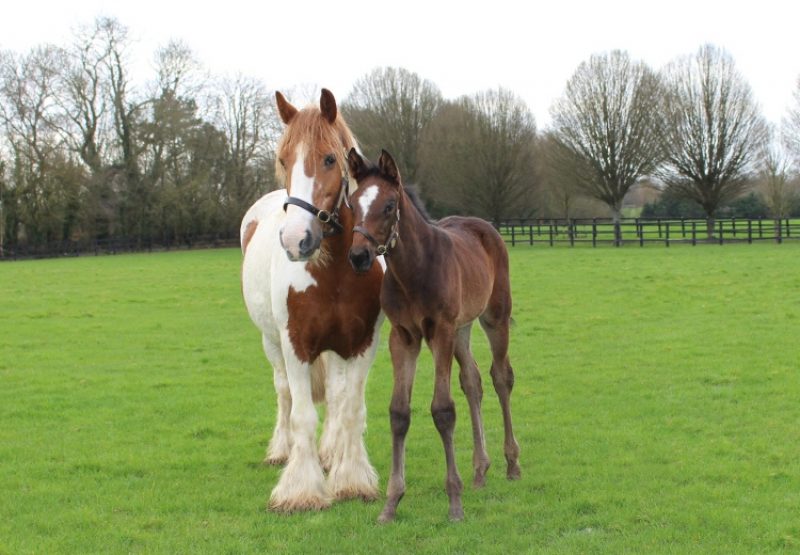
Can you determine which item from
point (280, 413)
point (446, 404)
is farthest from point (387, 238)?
point (280, 413)

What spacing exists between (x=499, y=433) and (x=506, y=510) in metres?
1.90

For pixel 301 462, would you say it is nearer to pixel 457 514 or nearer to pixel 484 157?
pixel 457 514

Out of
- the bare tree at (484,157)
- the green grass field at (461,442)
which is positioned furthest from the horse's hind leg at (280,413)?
the bare tree at (484,157)

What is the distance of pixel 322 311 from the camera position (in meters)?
5.06

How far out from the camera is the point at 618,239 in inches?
1438

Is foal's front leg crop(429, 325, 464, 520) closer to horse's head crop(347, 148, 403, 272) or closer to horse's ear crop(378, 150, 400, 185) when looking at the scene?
horse's head crop(347, 148, 403, 272)

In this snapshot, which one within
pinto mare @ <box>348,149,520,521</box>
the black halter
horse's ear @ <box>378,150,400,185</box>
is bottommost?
pinto mare @ <box>348,149,520,521</box>

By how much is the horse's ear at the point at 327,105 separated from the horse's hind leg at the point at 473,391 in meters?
1.72

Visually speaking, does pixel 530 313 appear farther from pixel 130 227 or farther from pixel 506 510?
pixel 130 227

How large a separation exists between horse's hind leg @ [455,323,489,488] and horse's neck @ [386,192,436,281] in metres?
0.99

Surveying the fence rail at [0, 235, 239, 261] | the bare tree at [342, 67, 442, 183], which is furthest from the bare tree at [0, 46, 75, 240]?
the bare tree at [342, 67, 442, 183]

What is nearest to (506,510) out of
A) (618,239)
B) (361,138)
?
(618,239)

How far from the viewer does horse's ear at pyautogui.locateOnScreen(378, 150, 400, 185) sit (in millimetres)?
4477

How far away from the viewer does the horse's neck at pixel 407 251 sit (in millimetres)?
4656
